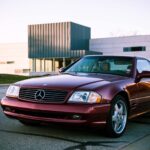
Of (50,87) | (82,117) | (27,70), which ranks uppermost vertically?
(50,87)

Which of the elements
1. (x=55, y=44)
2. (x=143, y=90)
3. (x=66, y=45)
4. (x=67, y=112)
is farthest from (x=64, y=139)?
(x=55, y=44)

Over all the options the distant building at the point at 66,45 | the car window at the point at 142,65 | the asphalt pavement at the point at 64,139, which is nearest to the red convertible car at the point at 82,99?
the asphalt pavement at the point at 64,139

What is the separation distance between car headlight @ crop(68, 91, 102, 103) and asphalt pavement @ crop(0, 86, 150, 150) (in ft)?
1.56

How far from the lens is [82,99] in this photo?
5.71m

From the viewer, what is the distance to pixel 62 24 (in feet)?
197

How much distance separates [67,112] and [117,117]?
3.47 ft

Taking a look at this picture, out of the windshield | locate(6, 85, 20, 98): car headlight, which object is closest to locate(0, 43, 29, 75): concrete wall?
the windshield

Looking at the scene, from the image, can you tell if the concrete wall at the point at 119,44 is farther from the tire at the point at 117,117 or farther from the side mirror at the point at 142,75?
the tire at the point at 117,117

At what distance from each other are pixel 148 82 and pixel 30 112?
270 centimetres

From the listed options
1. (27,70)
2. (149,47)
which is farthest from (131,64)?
(27,70)

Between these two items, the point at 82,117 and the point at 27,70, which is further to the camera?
the point at 27,70

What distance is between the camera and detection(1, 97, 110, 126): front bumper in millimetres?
5613

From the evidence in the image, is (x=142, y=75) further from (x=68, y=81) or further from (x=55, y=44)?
(x=55, y=44)

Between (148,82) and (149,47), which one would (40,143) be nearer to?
(148,82)
